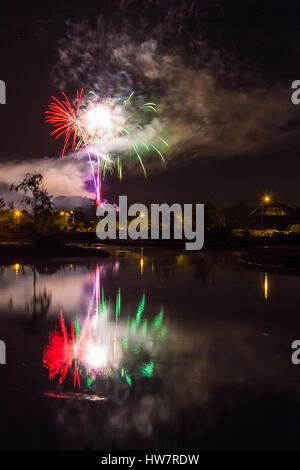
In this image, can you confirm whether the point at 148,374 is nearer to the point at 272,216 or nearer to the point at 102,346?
the point at 102,346

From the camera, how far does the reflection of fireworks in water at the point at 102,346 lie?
288 inches

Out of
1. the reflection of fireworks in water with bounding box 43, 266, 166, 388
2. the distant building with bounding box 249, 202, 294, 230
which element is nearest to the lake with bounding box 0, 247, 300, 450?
the reflection of fireworks in water with bounding box 43, 266, 166, 388

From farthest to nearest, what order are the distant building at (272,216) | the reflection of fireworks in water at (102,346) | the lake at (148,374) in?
the distant building at (272,216) < the reflection of fireworks in water at (102,346) < the lake at (148,374)

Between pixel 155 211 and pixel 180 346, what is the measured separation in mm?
104564

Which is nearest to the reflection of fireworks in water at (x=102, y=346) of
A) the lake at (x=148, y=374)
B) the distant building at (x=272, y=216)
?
the lake at (x=148, y=374)

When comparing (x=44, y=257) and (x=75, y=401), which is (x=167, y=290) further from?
(x=44, y=257)

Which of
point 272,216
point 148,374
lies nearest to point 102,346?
point 148,374

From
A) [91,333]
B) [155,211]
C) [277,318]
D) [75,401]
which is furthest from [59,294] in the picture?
[155,211]

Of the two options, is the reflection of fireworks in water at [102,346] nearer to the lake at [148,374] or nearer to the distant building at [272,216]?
the lake at [148,374]

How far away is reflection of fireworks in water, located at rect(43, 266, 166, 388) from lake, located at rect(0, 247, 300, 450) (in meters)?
0.02

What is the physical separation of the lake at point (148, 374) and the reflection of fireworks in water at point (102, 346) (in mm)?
21

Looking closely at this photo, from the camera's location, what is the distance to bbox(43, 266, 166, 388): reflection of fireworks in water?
24.0 ft

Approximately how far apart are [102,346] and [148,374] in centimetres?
192

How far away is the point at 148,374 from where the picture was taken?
23.7 ft
